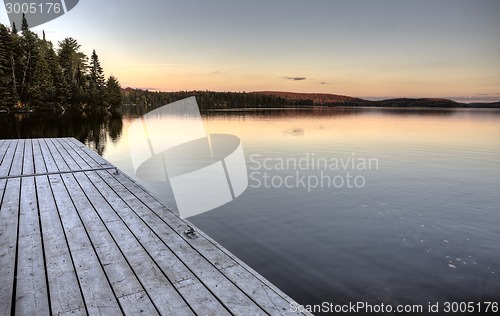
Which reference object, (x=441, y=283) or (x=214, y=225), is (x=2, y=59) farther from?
(x=441, y=283)

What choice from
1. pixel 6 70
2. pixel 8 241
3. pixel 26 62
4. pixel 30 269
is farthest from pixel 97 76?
pixel 30 269

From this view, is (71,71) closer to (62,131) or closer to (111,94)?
(111,94)

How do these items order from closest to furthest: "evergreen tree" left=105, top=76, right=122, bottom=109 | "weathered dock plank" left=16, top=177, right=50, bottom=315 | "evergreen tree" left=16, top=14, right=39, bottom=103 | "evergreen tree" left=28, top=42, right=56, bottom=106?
"weathered dock plank" left=16, top=177, right=50, bottom=315 < "evergreen tree" left=28, top=42, right=56, bottom=106 < "evergreen tree" left=16, top=14, right=39, bottom=103 < "evergreen tree" left=105, top=76, right=122, bottom=109

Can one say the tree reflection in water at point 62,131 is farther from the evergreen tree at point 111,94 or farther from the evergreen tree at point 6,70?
the evergreen tree at point 111,94

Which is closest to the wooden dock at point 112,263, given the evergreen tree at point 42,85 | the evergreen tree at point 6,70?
the evergreen tree at point 6,70

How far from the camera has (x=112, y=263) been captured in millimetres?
3225

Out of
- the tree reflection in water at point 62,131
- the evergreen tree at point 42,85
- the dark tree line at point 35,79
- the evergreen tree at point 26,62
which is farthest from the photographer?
the evergreen tree at point 26,62

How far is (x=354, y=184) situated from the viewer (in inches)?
424

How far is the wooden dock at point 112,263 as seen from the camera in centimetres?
256

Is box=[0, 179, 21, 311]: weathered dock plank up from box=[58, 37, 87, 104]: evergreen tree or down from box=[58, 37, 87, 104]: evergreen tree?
down

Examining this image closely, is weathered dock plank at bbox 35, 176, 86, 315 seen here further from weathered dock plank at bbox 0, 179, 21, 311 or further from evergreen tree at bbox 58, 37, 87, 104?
Answer: evergreen tree at bbox 58, 37, 87, 104

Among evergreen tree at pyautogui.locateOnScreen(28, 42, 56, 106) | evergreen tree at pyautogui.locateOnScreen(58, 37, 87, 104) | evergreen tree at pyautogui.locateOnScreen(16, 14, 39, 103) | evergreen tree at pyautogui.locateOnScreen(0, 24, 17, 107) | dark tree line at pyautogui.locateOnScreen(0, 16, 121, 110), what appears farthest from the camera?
evergreen tree at pyautogui.locateOnScreen(58, 37, 87, 104)

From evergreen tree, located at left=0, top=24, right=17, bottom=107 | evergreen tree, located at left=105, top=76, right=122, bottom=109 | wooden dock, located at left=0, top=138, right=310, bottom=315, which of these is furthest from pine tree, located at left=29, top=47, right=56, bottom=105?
wooden dock, located at left=0, top=138, right=310, bottom=315

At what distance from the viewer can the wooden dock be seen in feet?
8.41
